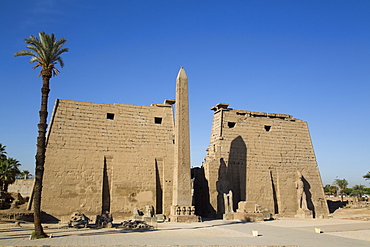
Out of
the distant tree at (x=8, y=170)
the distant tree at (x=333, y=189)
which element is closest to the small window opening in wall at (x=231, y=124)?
the distant tree at (x=8, y=170)

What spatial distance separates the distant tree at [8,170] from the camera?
21248 mm

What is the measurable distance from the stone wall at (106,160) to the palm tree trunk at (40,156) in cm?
596

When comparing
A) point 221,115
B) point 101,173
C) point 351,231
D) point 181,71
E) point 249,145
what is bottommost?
point 351,231

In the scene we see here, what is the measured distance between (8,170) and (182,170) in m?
13.3

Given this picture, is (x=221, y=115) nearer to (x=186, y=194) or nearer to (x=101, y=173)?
(x=186, y=194)

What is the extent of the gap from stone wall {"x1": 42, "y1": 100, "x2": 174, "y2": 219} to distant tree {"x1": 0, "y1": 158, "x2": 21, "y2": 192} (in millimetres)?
7933

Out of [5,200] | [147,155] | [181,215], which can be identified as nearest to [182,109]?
[147,155]

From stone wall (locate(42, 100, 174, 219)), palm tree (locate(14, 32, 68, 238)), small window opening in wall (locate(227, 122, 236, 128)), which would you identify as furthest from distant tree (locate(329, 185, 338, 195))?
palm tree (locate(14, 32, 68, 238))

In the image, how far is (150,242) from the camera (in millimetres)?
8141

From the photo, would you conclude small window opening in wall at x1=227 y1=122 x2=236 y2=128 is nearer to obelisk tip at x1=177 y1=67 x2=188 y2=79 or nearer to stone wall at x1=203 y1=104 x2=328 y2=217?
stone wall at x1=203 y1=104 x2=328 y2=217

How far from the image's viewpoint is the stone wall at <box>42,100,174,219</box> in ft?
50.3

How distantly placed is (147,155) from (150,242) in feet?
29.5

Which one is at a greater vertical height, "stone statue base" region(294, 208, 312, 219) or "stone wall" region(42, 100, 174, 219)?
"stone wall" region(42, 100, 174, 219)

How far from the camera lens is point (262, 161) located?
61.9 ft
